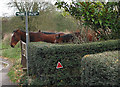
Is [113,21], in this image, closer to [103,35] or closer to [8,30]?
[103,35]

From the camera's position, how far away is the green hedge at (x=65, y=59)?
6113mm

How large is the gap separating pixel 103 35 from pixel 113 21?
0.96 meters

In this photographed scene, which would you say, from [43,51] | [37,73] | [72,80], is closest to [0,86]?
[37,73]

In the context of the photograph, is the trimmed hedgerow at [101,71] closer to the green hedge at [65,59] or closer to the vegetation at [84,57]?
the vegetation at [84,57]

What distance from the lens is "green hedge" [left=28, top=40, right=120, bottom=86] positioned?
6113 mm

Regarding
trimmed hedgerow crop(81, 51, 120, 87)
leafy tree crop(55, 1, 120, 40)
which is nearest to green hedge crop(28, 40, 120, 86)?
leafy tree crop(55, 1, 120, 40)

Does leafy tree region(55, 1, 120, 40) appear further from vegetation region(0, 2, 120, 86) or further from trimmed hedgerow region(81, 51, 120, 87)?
trimmed hedgerow region(81, 51, 120, 87)

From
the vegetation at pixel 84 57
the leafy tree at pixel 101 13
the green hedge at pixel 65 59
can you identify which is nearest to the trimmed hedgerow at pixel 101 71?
the vegetation at pixel 84 57

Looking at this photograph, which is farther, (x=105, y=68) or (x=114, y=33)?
(x=114, y=33)

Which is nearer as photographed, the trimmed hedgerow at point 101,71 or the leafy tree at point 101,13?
the trimmed hedgerow at point 101,71

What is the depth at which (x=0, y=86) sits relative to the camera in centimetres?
716

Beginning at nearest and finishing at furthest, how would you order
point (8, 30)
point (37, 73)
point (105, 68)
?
point (105, 68) < point (37, 73) < point (8, 30)

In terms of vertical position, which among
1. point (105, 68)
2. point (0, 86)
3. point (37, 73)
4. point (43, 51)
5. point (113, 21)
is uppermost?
point (113, 21)

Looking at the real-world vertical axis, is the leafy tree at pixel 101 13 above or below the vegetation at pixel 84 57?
above
